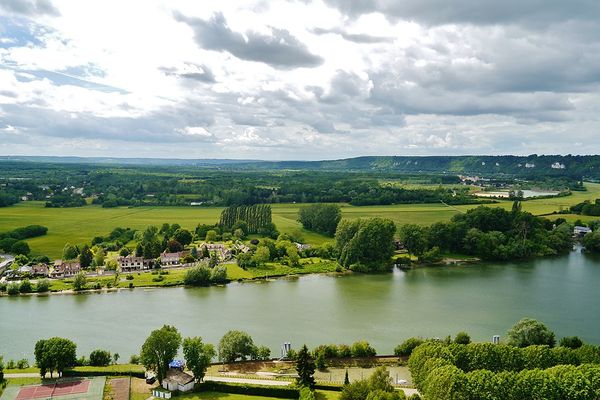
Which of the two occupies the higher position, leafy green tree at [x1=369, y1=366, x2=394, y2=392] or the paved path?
leafy green tree at [x1=369, y1=366, x2=394, y2=392]

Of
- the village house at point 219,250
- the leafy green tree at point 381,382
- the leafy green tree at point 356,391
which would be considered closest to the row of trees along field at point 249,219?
the village house at point 219,250

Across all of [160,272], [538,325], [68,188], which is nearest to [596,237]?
[538,325]

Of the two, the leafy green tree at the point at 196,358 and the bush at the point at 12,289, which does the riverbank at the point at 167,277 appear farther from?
the leafy green tree at the point at 196,358

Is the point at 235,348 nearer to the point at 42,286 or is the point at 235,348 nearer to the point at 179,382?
the point at 179,382

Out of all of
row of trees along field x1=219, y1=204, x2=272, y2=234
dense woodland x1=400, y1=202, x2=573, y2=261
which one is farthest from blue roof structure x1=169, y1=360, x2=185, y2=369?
row of trees along field x1=219, y1=204, x2=272, y2=234

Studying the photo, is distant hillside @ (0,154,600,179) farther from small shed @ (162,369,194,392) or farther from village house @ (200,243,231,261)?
small shed @ (162,369,194,392)
